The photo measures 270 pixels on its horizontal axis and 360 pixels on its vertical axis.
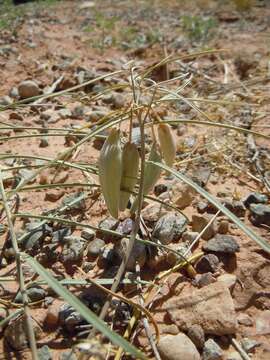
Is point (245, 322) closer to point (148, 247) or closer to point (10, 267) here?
point (148, 247)

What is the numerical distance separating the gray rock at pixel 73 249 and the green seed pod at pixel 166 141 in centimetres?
32

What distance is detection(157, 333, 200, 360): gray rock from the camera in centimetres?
76

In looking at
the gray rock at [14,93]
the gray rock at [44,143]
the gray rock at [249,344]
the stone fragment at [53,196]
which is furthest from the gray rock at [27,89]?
the gray rock at [249,344]

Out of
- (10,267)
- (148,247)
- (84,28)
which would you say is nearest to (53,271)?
(10,267)

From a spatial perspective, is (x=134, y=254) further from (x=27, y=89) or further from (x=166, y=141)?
(x=27, y=89)

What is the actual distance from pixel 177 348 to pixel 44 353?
24 centimetres

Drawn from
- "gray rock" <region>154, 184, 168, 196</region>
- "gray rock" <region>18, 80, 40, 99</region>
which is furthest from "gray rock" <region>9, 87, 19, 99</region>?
"gray rock" <region>154, 184, 168, 196</region>

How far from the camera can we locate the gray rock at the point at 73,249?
102cm

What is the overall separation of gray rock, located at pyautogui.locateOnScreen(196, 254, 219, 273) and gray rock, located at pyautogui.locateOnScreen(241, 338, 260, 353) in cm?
19

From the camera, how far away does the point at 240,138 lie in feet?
5.28

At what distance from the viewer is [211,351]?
788mm

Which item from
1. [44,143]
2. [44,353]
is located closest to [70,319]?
[44,353]

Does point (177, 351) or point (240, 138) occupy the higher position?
point (240, 138)

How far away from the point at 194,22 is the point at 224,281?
3.20 m
